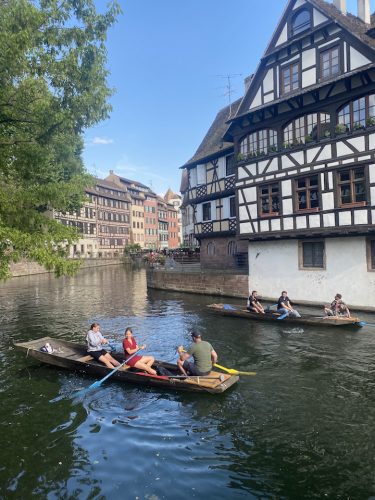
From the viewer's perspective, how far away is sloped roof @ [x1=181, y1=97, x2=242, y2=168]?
109 feet

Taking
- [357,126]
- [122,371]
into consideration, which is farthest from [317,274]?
[122,371]

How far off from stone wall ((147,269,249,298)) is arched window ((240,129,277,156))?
322 inches

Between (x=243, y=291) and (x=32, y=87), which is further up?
(x=32, y=87)

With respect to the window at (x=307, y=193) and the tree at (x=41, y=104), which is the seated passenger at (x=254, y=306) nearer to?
the window at (x=307, y=193)

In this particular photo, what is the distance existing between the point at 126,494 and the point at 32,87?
10445 millimetres

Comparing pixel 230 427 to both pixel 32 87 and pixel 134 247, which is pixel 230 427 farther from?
pixel 134 247

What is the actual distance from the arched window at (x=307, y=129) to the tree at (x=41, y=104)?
13.1 meters

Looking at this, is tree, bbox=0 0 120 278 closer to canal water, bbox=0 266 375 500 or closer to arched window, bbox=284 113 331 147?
canal water, bbox=0 266 375 500

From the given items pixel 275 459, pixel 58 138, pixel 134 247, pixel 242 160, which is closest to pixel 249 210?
pixel 242 160

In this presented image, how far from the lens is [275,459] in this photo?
7520 mm

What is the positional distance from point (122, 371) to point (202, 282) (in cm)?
1956

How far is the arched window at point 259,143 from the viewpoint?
2450 cm

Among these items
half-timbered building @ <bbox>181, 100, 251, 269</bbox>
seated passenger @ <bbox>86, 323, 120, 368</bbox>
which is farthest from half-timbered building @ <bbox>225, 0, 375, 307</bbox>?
seated passenger @ <bbox>86, 323, 120, 368</bbox>

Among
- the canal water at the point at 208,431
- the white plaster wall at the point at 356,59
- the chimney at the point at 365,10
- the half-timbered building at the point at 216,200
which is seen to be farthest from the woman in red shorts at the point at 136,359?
the chimney at the point at 365,10
